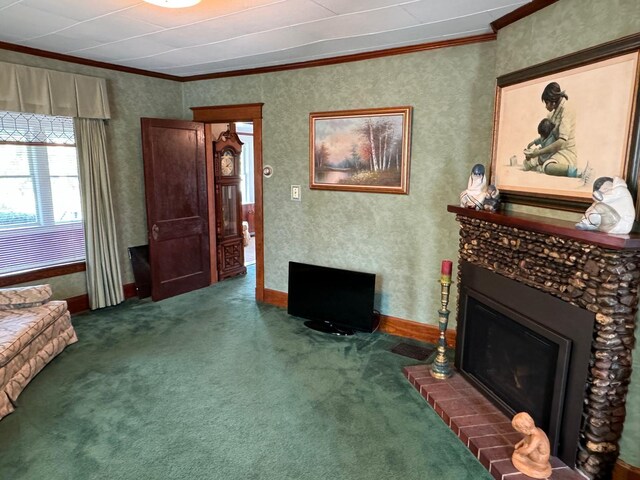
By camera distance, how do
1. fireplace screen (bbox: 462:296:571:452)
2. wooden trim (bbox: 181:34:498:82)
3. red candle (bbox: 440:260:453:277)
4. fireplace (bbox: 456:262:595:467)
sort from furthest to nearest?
wooden trim (bbox: 181:34:498:82) → red candle (bbox: 440:260:453:277) → fireplace screen (bbox: 462:296:571:452) → fireplace (bbox: 456:262:595:467)

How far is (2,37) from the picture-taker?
3270 mm

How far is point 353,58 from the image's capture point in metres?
3.62

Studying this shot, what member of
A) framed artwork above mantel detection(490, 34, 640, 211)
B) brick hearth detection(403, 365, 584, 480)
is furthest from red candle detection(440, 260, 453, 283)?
brick hearth detection(403, 365, 584, 480)

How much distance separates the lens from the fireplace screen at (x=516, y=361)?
6.99ft

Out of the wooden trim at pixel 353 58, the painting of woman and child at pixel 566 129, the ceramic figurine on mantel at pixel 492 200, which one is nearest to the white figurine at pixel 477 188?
the ceramic figurine on mantel at pixel 492 200

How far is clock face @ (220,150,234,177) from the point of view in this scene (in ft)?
17.5

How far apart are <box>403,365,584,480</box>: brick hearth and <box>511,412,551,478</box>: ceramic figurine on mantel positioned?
39mm

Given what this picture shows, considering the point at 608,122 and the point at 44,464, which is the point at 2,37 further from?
the point at 608,122

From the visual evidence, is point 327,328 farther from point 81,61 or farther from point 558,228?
point 81,61

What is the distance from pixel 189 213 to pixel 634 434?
4.37 metres

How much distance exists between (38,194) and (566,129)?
4.35 m

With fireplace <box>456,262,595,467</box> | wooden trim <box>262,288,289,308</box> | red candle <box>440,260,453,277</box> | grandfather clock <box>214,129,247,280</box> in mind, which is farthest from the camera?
grandfather clock <box>214,129,247,280</box>

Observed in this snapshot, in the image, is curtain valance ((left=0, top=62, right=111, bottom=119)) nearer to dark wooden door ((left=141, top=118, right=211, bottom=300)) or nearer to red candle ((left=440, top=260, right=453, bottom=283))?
dark wooden door ((left=141, top=118, right=211, bottom=300))

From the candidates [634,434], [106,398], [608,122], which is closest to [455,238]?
[608,122]
